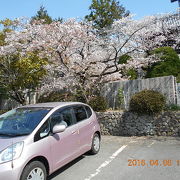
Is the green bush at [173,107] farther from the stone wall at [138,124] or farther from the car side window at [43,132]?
the car side window at [43,132]

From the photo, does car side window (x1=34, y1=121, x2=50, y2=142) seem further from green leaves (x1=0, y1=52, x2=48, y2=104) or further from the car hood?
green leaves (x1=0, y1=52, x2=48, y2=104)

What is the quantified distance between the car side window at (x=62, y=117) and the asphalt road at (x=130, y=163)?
103 centimetres

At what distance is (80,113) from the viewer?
4.85 meters

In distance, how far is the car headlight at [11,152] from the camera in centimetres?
293

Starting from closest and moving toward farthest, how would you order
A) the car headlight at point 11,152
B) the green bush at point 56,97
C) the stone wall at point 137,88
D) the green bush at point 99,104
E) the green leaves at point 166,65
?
1. the car headlight at point 11,152
2. the stone wall at point 137,88
3. the green bush at point 99,104
4. the green leaves at point 166,65
5. the green bush at point 56,97

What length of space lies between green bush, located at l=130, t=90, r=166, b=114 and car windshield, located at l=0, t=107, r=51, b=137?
3.83m

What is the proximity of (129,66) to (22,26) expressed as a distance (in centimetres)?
536

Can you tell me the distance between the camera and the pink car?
300 centimetres

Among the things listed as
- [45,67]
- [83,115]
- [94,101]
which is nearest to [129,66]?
[94,101]

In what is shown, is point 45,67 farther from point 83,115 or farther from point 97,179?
point 97,179

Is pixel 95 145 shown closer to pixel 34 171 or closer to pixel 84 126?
pixel 84 126

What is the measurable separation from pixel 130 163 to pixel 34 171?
7.47 ft

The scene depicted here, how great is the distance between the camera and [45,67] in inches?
351

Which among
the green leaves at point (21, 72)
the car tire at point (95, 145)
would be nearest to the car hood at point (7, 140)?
the car tire at point (95, 145)
